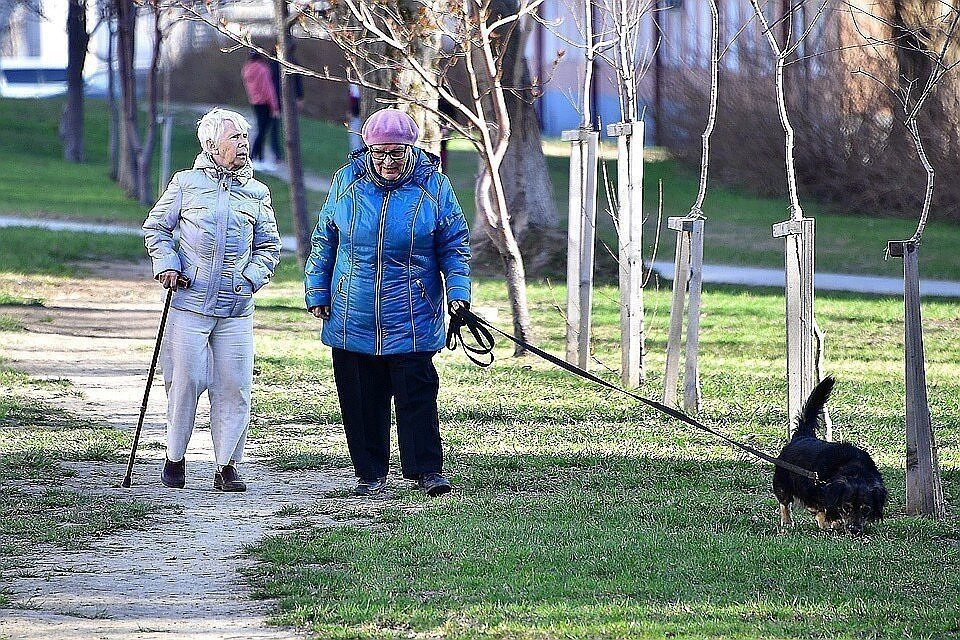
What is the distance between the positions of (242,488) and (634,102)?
423 cm

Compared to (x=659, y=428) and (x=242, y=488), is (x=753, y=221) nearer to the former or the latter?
(x=659, y=428)

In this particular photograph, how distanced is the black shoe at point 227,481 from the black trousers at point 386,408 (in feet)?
1.90

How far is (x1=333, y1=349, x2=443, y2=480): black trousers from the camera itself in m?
6.60

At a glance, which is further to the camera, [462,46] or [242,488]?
[462,46]

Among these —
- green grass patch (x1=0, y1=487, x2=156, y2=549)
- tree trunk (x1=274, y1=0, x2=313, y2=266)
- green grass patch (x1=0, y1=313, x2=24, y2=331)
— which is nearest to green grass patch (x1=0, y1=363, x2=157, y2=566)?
green grass patch (x1=0, y1=487, x2=156, y2=549)

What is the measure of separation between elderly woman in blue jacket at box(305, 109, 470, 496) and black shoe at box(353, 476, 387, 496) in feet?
0.65

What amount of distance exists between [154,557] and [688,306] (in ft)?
14.1

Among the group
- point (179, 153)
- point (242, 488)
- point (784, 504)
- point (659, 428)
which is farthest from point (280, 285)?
point (179, 153)

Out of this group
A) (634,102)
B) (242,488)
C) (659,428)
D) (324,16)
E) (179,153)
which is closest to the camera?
(242,488)

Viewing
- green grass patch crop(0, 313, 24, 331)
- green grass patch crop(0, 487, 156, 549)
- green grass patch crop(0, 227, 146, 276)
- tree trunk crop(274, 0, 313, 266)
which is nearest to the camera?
green grass patch crop(0, 487, 156, 549)

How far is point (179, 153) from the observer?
34.3 metres

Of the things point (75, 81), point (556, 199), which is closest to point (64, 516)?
point (556, 199)

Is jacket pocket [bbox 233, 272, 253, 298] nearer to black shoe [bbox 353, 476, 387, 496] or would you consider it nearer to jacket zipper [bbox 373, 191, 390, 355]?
jacket zipper [bbox 373, 191, 390, 355]

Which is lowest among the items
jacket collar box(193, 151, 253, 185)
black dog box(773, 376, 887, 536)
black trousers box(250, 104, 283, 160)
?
black dog box(773, 376, 887, 536)
